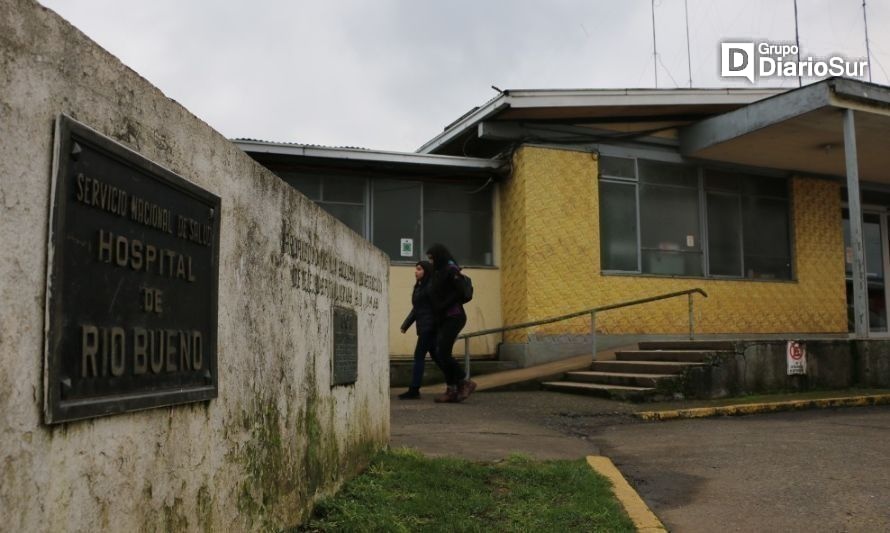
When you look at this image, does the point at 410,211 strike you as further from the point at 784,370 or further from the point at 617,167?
the point at 784,370

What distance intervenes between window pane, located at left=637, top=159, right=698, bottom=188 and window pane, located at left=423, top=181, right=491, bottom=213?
2737 millimetres

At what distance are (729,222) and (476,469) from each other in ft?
35.0

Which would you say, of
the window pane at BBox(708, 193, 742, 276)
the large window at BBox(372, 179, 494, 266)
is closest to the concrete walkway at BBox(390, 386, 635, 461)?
the large window at BBox(372, 179, 494, 266)

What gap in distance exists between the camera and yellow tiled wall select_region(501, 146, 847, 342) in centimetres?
1283

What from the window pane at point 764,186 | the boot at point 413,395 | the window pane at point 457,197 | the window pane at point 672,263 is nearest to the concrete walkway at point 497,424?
the boot at point 413,395

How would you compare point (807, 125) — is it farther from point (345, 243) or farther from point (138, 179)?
point (138, 179)

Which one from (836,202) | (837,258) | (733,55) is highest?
(733,55)

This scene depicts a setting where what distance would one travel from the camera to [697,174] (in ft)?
47.1

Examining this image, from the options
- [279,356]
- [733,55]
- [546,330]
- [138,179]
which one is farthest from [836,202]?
[138,179]

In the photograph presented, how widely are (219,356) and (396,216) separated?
409 inches

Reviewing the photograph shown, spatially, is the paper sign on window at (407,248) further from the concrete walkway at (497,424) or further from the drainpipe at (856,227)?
the drainpipe at (856,227)

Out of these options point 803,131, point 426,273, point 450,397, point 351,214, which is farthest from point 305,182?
point 803,131

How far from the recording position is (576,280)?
13.1 metres

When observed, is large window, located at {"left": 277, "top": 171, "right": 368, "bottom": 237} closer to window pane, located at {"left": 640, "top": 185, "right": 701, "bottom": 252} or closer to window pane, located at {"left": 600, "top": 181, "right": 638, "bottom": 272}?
window pane, located at {"left": 600, "top": 181, "right": 638, "bottom": 272}
